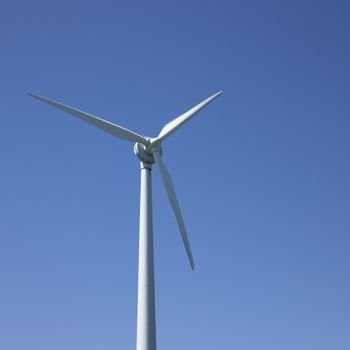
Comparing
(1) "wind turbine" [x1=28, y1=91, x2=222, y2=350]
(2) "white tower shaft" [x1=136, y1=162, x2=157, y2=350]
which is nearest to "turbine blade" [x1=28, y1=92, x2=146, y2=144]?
(1) "wind turbine" [x1=28, y1=91, x2=222, y2=350]

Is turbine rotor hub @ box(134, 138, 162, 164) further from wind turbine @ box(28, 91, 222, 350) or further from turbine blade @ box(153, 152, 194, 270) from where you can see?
turbine blade @ box(153, 152, 194, 270)

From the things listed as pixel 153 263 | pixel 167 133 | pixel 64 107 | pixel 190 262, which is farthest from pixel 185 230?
pixel 64 107

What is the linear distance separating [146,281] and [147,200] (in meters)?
4.66

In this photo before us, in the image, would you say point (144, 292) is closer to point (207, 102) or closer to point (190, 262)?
point (190, 262)

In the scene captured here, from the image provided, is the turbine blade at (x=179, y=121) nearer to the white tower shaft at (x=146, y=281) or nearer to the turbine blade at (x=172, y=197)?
the turbine blade at (x=172, y=197)

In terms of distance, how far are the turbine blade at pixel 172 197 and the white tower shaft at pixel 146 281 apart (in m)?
1.37

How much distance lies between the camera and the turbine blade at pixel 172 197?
26922 millimetres

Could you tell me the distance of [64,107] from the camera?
88.5 ft

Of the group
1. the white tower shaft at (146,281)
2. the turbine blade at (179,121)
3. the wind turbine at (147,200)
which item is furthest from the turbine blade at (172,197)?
the turbine blade at (179,121)

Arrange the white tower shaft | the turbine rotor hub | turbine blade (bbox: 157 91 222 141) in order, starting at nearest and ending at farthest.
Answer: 1. the white tower shaft
2. the turbine rotor hub
3. turbine blade (bbox: 157 91 222 141)

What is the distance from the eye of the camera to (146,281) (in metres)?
23.3

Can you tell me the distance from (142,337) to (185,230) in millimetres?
7153

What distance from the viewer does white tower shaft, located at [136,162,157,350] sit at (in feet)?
72.3

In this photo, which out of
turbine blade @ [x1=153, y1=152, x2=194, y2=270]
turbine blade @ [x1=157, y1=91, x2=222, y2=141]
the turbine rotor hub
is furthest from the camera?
turbine blade @ [x1=157, y1=91, x2=222, y2=141]
